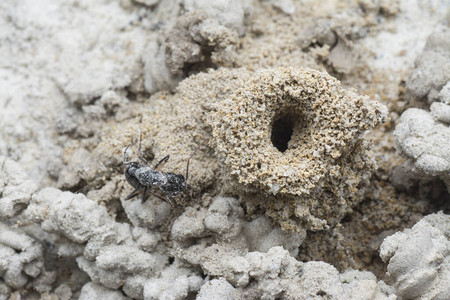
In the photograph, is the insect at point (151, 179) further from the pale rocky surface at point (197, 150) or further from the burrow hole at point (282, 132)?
the burrow hole at point (282, 132)

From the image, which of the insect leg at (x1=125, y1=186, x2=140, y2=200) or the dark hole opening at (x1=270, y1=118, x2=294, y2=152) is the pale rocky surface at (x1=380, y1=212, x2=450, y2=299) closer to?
the dark hole opening at (x1=270, y1=118, x2=294, y2=152)

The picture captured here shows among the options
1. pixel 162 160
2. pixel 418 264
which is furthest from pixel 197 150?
pixel 418 264

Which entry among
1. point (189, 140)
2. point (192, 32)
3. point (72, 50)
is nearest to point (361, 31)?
point (192, 32)

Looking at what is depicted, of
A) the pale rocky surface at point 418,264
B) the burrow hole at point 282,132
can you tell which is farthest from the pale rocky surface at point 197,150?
the burrow hole at point 282,132

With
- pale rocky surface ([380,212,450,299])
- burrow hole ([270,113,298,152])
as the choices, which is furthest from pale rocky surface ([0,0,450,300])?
burrow hole ([270,113,298,152])

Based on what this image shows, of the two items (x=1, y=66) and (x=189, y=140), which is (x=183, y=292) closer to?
(x=189, y=140)
